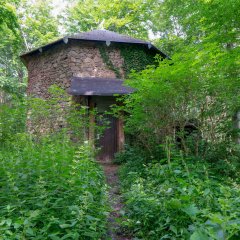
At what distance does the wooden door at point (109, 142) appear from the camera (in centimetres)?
1027

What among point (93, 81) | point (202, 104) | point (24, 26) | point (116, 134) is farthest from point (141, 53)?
point (24, 26)

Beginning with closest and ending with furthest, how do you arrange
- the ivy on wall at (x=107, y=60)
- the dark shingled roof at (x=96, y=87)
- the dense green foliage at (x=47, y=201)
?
1. the dense green foliage at (x=47, y=201)
2. the dark shingled roof at (x=96, y=87)
3. the ivy on wall at (x=107, y=60)

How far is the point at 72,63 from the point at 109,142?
367 cm

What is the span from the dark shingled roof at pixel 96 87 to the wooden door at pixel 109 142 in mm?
1449

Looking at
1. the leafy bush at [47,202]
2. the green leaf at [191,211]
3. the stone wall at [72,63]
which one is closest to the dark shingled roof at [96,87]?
the stone wall at [72,63]

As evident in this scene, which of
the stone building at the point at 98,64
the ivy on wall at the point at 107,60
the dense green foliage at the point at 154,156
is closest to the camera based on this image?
the dense green foliage at the point at 154,156

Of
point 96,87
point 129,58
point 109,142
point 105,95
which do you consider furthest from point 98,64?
point 109,142

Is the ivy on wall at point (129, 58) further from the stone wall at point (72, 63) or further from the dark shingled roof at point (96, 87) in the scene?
the dark shingled roof at point (96, 87)

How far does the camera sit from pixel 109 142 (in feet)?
33.9

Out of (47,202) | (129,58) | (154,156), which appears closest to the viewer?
(47,202)

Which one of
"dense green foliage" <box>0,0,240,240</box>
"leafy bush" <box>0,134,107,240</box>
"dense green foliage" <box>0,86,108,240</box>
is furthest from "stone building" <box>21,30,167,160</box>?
"leafy bush" <box>0,134,107,240</box>

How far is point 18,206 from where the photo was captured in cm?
228

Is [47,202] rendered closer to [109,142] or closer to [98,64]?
[109,142]

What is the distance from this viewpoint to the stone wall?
10.1 meters
